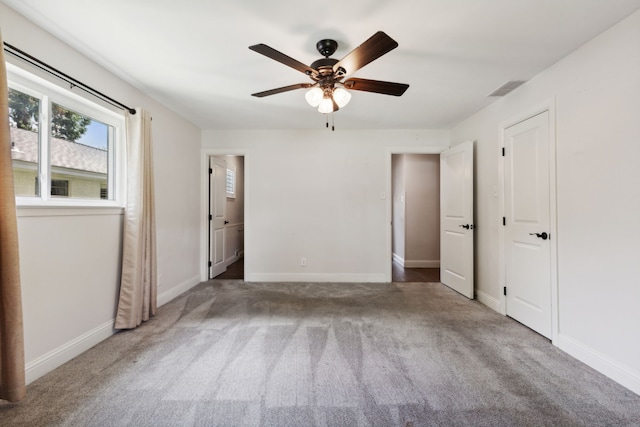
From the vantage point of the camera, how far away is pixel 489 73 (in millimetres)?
2461

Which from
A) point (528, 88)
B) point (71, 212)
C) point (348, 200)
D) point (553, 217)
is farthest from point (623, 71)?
point (71, 212)

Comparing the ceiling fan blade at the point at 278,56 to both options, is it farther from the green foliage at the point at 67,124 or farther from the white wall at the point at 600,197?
the white wall at the point at 600,197

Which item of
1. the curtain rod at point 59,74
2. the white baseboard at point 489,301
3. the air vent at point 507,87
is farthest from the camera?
the white baseboard at point 489,301

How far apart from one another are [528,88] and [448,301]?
2.48 meters

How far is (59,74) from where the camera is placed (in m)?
1.95

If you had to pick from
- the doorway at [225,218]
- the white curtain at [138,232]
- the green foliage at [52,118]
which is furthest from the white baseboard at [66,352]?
the doorway at [225,218]

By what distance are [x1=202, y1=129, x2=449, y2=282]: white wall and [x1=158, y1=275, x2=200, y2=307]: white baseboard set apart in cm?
79

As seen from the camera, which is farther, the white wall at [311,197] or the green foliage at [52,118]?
the white wall at [311,197]

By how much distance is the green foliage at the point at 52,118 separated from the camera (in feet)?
5.84

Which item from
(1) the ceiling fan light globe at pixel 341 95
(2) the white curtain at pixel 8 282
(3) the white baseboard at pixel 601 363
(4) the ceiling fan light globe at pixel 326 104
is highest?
(1) the ceiling fan light globe at pixel 341 95

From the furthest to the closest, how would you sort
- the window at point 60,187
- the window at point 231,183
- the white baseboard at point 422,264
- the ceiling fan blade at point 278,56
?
the white baseboard at point 422,264 → the window at point 231,183 → the window at point 60,187 → the ceiling fan blade at point 278,56

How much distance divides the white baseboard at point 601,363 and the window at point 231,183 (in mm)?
5171

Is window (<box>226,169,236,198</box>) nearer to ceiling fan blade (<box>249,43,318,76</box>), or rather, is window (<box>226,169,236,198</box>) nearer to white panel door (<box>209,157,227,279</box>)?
white panel door (<box>209,157,227,279</box>)

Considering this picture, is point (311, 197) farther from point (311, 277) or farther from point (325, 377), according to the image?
point (325, 377)
